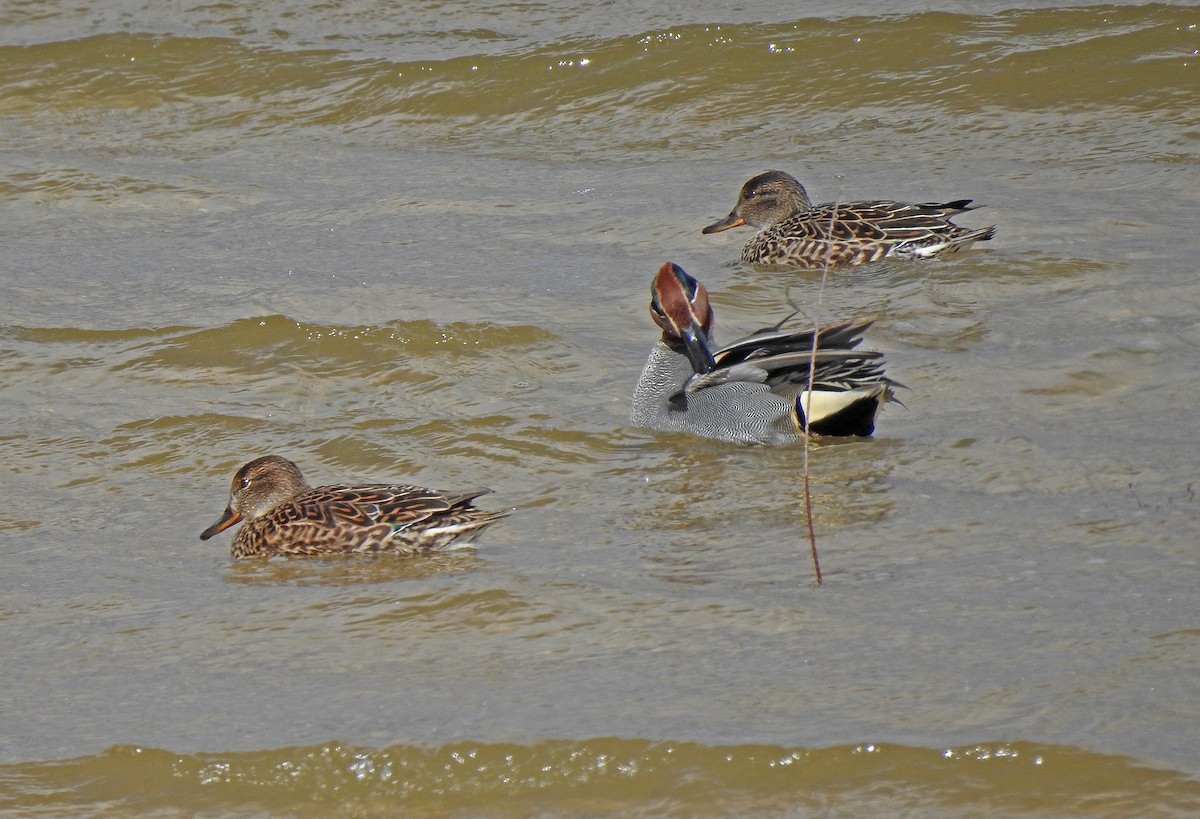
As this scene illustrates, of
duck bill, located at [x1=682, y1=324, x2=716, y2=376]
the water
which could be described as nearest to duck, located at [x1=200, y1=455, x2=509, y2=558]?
the water

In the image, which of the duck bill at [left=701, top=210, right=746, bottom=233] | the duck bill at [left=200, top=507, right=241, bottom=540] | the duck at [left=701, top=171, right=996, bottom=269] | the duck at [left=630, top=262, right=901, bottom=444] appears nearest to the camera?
the duck bill at [left=200, top=507, right=241, bottom=540]

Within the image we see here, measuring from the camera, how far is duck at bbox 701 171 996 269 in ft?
34.0

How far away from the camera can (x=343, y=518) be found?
6633mm

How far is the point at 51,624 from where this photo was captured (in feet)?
19.4

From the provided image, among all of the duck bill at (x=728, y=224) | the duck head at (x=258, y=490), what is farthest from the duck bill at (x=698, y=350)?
the duck bill at (x=728, y=224)

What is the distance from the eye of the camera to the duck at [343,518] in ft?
21.3

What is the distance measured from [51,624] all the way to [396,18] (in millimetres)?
11527

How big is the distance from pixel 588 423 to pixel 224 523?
6.47 feet

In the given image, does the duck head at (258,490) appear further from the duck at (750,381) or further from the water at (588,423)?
the duck at (750,381)

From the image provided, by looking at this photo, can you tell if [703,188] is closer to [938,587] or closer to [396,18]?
[396,18]

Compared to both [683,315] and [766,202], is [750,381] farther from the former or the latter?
[766,202]

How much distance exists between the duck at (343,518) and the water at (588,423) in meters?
0.13

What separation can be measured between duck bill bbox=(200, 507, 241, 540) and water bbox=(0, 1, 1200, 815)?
0.07 metres

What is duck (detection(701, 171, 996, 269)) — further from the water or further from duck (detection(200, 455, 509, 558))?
duck (detection(200, 455, 509, 558))
